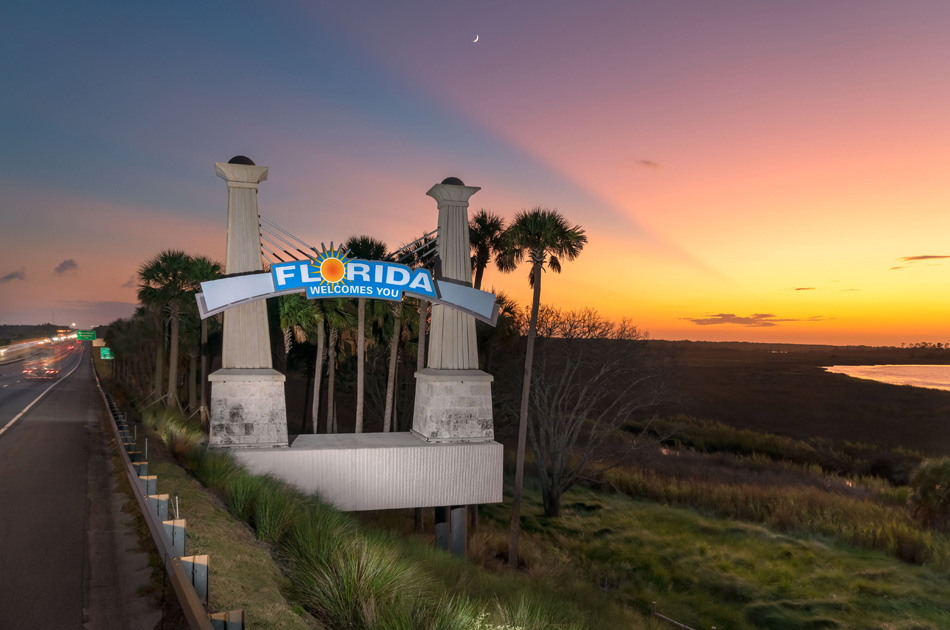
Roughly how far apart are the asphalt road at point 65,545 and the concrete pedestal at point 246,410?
10.5ft

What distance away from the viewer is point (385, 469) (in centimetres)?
1828

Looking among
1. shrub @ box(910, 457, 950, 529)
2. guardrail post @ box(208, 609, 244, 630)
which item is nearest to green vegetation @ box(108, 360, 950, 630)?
shrub @ box(910, 457, 950, 529)

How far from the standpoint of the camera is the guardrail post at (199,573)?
5805mm

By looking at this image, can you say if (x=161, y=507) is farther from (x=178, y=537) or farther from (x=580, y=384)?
(x=580, y=384)

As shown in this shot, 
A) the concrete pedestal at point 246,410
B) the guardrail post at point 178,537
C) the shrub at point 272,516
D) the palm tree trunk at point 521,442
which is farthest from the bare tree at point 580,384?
the guardrail post at point 178,537

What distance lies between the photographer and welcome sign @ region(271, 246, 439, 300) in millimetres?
18344

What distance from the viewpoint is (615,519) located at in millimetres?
27969

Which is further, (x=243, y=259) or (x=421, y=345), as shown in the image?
(x=421, y=345)

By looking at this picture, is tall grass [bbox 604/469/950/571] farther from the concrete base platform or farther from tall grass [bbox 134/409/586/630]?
tall grass [bbox 134/409/586/630]

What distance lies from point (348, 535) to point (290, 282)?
987 centimetres

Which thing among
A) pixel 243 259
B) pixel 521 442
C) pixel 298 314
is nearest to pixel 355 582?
pixel 243 259

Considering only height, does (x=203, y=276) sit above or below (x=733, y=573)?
above

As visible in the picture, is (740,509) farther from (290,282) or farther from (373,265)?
(290,282)

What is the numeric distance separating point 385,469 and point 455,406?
317cm
